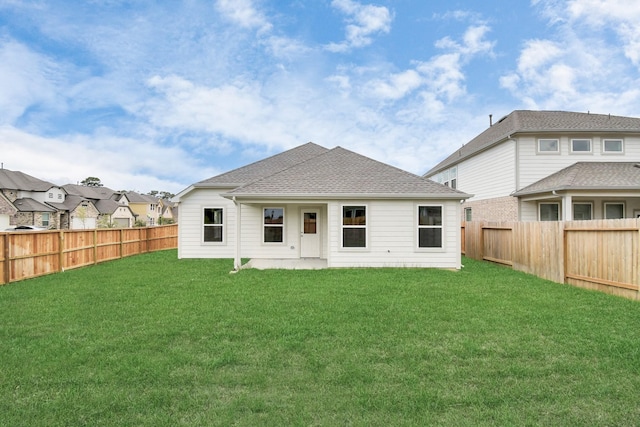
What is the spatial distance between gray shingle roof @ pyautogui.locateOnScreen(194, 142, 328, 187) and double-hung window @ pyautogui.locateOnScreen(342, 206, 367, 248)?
556cm

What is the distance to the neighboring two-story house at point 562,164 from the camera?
49.1 feet

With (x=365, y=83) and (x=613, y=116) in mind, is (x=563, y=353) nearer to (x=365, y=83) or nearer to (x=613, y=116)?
(x=365, y=83)

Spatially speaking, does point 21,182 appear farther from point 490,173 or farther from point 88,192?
point 490,173

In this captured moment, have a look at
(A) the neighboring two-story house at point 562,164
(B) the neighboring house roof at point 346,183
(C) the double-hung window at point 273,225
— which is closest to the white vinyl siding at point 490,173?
(A) the neighboring two-story house at point 562,164

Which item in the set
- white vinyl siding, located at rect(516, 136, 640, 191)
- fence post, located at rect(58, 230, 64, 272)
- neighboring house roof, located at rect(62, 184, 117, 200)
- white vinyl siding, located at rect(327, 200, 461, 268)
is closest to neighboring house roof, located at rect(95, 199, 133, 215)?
neighboring house roof, located at rect(62, 184, 117, 200)

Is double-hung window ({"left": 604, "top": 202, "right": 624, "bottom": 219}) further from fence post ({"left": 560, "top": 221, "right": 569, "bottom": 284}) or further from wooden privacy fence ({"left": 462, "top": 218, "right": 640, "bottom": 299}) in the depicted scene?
fence post ({"left": 560, "top": 221, "right": 569, "bottom": 284})

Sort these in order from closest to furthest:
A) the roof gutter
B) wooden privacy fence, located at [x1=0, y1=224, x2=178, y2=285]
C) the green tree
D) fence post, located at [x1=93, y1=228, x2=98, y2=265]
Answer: wooden privacy fence, located at [x1=0, y1=224, x2=178, y2=285], the roof gutter, fence post, located at [x1=93, y1=228, x2=98, y2=265], the green tree

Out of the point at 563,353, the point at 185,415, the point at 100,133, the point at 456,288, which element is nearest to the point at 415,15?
the point at 456,288

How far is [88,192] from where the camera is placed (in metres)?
53.3

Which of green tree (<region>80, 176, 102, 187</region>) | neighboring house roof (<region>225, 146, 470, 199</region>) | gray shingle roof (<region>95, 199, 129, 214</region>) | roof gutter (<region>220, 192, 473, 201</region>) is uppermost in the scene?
green tree (<region>80, 176, 102, 187</region>)

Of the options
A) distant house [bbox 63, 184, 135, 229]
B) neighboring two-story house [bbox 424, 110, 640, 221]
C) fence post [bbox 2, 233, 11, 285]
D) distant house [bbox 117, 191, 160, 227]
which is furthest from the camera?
distant house [bbox 117, 191, 160, 227]

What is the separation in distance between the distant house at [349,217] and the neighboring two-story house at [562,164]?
581 cm

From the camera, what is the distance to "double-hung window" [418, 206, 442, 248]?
1189 cm

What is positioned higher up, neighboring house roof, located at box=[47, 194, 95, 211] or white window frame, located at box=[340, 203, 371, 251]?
neighboring house roof, located at box=[47, 194, 95, 211]
